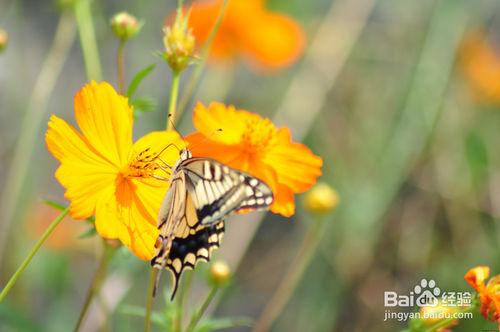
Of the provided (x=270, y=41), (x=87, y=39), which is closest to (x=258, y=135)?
(x=87, y=39)

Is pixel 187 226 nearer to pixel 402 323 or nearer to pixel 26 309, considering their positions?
pixel 26 309

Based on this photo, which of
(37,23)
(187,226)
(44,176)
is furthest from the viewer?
(37,23)

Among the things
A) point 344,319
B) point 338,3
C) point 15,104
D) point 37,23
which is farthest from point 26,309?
A: point 338,3

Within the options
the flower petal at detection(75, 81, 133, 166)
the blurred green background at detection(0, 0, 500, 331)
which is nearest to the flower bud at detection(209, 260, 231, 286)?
the flower petal at detection(75, 81, 133, 166)

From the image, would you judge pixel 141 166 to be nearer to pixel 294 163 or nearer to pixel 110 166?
pixel 110 166

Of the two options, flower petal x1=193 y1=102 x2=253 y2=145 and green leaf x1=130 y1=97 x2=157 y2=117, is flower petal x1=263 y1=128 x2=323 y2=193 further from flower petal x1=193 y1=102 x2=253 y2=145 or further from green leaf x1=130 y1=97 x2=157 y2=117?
green leaf x1=130 y1=97 x2=157 y2=117

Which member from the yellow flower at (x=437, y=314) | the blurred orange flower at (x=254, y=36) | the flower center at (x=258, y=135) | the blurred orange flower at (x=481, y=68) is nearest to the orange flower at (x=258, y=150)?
the flower center at (x=258, y=135)

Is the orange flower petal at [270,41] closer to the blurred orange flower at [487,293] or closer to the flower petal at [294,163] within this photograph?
the flower petal at [294,163]
